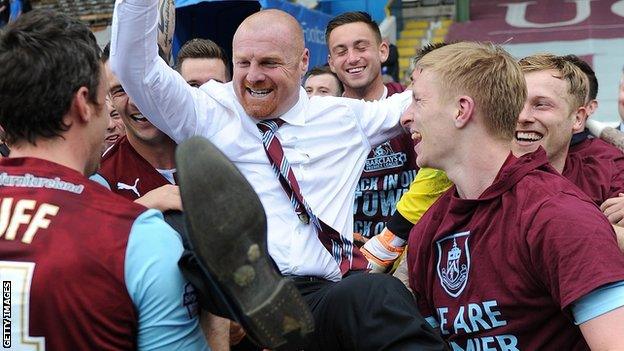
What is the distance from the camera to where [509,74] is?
2451mm

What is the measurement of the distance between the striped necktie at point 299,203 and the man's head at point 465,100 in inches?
25.0

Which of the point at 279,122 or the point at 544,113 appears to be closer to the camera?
the point at 544,113

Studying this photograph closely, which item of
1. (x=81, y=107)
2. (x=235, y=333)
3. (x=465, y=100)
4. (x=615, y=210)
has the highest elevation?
(x=81, y=107)

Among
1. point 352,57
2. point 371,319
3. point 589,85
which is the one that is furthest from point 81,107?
point 352,57

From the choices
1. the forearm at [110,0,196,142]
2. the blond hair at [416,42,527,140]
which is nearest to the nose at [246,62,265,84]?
the forearm at [110,0,196,142]

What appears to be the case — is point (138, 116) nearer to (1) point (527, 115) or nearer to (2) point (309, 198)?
(2) point (309, 198)

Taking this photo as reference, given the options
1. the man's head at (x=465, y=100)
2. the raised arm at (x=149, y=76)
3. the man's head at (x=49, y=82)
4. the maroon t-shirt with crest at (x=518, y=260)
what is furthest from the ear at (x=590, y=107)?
the man's head at (x=49, y=82)

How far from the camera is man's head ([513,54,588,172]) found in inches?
120

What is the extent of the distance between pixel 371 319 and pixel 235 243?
57 centimetres

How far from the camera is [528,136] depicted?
309 centimetres

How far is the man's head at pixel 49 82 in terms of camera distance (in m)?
1.85

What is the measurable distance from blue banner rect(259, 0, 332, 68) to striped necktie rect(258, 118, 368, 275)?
5068 millimetres

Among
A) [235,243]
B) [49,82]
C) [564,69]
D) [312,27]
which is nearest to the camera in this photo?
[235,243]

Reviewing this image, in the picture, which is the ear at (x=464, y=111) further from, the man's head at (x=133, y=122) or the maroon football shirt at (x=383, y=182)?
the maroon football shirt at (x=383, y=182)
